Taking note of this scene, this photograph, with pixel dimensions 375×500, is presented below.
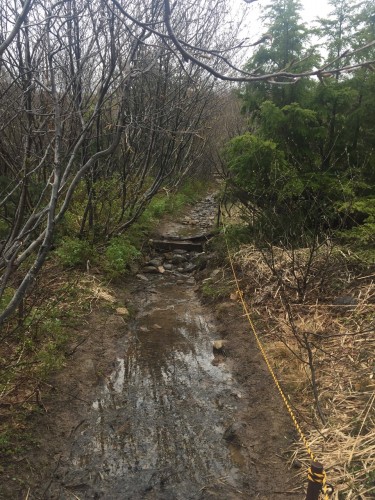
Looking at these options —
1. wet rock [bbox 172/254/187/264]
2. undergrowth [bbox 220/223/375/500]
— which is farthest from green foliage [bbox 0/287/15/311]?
wet rock [bbox 172/254/187/264]

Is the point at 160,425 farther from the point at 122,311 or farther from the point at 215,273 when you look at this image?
the point at 215,273

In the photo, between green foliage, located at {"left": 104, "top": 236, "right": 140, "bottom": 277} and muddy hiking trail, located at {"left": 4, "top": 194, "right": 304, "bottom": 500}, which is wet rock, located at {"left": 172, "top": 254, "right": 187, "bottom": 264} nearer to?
green foliage, located at {"left": 104, "top": 236, "right": 140, "bottom": 277}

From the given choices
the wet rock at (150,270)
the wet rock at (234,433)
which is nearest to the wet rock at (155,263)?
the wet rock at (150,270)

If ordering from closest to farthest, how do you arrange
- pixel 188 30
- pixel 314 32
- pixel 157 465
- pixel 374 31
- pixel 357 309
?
pixel 157 465, pixel 357 309, pixel 374 31, pixel 314 32, pixel 188 30

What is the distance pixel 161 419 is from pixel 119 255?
15.5 ft

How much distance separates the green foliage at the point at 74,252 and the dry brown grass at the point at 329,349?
2851 mm

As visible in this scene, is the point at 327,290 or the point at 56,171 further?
the point at 327,290

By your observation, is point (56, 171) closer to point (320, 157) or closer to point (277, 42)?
point (320, 157)

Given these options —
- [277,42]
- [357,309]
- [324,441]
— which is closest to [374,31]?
[277,42]

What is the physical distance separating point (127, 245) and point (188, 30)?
4677 millimetres

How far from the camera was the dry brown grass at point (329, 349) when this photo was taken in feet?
10.5

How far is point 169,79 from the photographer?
9.00 m

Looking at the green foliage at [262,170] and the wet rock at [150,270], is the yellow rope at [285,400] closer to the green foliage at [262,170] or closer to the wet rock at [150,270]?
the green foliage at [262,170]

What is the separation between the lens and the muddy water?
324cm
